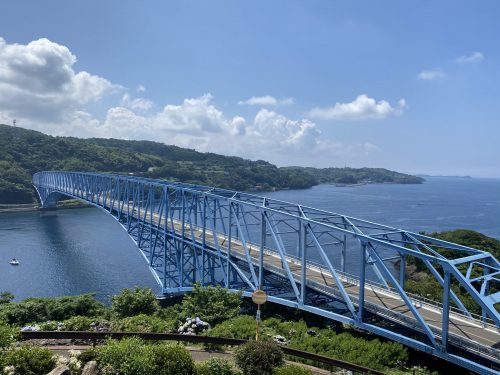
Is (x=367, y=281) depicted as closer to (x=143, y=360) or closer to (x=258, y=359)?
(x=258, y=359)

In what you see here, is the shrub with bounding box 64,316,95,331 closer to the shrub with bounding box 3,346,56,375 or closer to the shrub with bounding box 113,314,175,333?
the shrub with bounding box 113,314,175,333

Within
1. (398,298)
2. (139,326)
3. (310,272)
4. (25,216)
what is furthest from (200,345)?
(25,216)

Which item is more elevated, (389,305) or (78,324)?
(78,324)

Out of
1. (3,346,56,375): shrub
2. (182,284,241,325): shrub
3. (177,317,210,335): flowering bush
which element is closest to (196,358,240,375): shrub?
(3,346,56,375): shrub

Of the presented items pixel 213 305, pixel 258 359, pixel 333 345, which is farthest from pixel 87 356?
pixel 213 305

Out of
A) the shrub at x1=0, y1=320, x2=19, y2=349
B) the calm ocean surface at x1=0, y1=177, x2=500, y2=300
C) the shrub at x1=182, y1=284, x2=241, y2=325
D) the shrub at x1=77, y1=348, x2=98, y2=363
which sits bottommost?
the calm ocean surface at x1=0, y1=177, x2=500, y2=300

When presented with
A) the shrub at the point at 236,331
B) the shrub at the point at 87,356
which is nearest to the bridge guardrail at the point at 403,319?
the shrub at the point at 236,331
